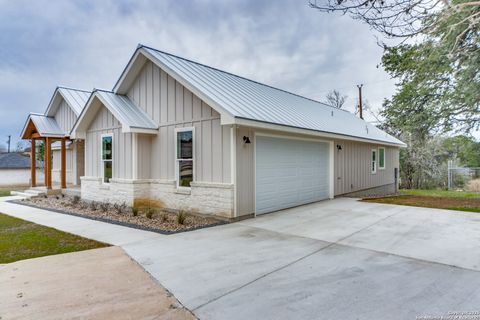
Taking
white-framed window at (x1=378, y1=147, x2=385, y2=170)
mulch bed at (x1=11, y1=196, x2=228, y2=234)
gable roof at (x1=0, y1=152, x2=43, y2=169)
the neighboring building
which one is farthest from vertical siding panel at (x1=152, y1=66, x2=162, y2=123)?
gable roof at (x1=0, y1=152, x2=43, y2=169)

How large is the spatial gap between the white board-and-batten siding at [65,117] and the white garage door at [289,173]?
11.2m

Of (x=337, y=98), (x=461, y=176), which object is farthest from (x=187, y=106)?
(x=337, y=98)

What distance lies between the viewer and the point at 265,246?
18.4ft

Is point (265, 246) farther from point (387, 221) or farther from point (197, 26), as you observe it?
point (197, 26)

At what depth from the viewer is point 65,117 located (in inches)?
615

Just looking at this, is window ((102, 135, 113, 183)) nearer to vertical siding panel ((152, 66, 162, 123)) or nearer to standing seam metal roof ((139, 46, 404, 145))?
vertical siding panel ((152, 66, 162, 123))

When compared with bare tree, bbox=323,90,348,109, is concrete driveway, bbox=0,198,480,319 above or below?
below

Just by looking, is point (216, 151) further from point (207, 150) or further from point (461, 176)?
point (461, 176)

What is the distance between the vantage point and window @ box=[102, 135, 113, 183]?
1091cm

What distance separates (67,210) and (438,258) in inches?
415

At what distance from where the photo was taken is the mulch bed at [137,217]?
A: 24.0ft

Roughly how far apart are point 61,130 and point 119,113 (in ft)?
25.6

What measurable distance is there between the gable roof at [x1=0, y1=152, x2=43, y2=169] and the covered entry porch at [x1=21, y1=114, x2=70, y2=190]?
10.6 m

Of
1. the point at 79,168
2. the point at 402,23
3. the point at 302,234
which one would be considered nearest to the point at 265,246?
the point at 302,234
